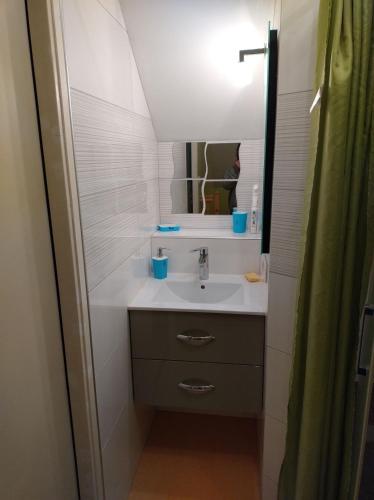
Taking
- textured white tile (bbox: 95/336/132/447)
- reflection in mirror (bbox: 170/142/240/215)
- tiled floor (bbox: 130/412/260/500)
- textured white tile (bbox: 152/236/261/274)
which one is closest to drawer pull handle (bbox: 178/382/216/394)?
textured white tile (bbox: 95/336/132/447)

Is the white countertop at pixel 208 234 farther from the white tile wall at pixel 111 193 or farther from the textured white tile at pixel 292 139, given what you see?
the textured white tile at pixel 292 139

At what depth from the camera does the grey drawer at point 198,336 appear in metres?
1.46

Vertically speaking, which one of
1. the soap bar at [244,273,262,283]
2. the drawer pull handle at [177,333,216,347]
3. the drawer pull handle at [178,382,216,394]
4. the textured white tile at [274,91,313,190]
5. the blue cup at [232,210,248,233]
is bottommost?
the drawer pull handle at [178,382,216,394]

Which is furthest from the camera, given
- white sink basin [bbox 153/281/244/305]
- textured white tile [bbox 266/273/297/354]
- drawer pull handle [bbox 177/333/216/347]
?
white sink basin [bbox 153/281/244/305]

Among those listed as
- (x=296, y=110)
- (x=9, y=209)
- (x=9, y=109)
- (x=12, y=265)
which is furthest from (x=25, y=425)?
(x=296, y=110)

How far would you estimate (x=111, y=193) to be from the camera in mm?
1301

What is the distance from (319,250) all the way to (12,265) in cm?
84

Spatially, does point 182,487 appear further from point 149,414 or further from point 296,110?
point 296,110

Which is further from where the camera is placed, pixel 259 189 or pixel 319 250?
pixel 259 189

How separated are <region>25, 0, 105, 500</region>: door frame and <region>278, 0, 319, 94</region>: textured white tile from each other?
67cm

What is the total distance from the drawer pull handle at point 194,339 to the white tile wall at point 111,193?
250 mm

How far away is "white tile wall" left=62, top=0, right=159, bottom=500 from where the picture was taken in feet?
3.51

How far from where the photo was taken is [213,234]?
1.88 m

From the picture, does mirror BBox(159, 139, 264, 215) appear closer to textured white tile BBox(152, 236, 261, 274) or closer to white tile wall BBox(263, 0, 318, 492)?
textured white tile BBox(152, 236, 261, 274)
